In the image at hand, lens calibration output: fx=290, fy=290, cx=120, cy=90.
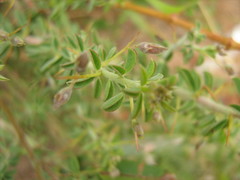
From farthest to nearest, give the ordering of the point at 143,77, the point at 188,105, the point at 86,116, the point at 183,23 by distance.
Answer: the point at 183,23 → the point at 86,116 → the point at 188,105 → the point at 143,77

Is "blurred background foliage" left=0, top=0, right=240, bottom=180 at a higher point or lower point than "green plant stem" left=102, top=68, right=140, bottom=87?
lower

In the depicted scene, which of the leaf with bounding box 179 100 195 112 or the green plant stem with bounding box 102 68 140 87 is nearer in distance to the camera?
the green plant stem with bounding box 102 68 140 87

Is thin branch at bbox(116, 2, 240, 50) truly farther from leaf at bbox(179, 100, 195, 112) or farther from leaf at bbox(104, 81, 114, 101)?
leaf at bbox(104, 81, 114, 101)

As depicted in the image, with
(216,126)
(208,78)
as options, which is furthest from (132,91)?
(208,78)

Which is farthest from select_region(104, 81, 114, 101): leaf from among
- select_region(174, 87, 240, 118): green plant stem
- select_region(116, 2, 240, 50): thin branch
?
select_region(116, 2, 240, 50): thin branch

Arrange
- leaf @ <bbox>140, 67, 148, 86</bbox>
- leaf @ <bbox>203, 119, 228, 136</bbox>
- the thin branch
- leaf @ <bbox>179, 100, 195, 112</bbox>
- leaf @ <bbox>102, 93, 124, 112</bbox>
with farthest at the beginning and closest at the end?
the thin branch
leaf @ <bbox>179, 100, 195, 112</bbox>
leaf @ <bbox>203, 119, 228, 136</bbox>
leaf @ <bbox>102, 93, 124, 112</bbox>
leaf @ <bbox>140, 67, 148, 86</bbox>

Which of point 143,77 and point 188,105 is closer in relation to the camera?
point 143,77

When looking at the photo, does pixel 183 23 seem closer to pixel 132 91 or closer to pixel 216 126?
pixel 216 126

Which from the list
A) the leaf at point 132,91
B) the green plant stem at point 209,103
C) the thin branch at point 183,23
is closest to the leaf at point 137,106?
the leaf at point 132,91

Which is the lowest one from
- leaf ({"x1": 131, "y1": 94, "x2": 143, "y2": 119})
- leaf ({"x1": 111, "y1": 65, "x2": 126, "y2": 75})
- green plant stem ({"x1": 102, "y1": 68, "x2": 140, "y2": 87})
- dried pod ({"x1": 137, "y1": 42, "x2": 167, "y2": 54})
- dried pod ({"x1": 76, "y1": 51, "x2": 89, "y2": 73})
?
leaf ({"x1": 131, "y1": 94, "x2": 143, "y2": 119})
